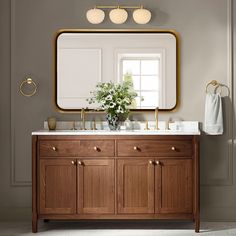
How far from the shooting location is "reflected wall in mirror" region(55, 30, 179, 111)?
18.0ft

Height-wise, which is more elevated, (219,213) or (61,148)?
(61,148)

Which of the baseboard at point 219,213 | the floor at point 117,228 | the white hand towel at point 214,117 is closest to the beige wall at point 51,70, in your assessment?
the baseboard at point 219,213

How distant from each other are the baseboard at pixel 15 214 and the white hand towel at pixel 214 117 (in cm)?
185

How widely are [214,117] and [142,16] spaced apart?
114cm

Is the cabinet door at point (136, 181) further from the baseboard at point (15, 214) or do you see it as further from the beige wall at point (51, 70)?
the baseboard at point (15, 214)

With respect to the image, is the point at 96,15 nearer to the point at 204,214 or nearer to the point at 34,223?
the point at 34,223

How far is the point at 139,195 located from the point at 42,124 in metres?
1.19

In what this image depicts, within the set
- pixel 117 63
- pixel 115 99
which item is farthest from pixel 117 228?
pixel 117 63

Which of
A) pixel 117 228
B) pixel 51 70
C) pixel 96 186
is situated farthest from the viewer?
pixel 51 70

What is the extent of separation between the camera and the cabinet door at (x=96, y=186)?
4.99 m

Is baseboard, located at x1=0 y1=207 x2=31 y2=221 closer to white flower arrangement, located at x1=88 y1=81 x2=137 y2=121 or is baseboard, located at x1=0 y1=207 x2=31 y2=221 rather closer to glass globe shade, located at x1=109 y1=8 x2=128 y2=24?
white flower arrangement, located at x1=88 y1=81 x2=137 y2=121

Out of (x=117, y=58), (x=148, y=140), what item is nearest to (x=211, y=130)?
(x=148, y=140)

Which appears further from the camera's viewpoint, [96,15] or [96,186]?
[96,15]

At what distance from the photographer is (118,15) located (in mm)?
5410
